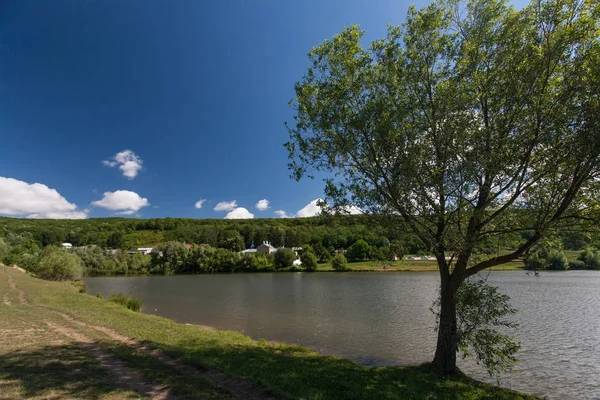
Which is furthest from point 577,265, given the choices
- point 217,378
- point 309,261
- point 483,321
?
point 217,378

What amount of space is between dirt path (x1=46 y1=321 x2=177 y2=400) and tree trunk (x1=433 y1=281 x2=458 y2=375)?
8.67 meters

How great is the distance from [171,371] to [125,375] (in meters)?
1.09

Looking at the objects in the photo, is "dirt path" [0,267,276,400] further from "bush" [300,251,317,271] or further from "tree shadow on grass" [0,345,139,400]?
"bush" [300,251,317,271]

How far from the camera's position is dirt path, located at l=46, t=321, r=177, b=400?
6.64 metres

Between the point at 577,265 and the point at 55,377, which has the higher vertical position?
the point at 55,377

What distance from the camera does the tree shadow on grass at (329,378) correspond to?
7992 millimetres

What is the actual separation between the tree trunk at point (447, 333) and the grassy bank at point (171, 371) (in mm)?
509

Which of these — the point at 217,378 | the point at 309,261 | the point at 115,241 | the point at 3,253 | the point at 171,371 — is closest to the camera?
the point at 217,378

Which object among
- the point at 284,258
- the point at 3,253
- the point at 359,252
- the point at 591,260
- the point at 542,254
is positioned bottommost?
the point at 284,258

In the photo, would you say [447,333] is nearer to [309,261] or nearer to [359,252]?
[309,261]

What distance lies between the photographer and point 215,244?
135 meters

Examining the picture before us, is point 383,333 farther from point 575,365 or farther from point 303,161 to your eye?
point 303,161

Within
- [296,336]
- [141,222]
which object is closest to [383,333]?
[296,336]

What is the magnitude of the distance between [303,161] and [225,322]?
17.6 m
